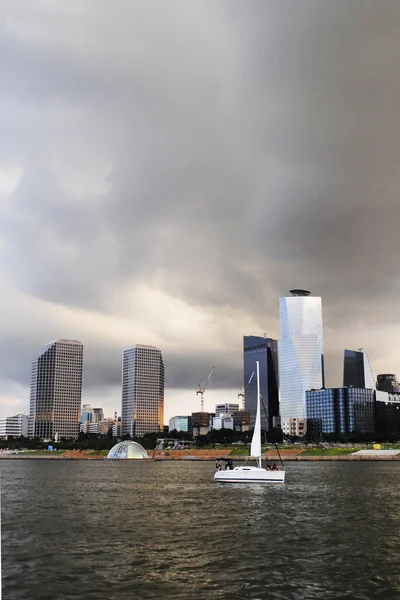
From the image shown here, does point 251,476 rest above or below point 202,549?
below

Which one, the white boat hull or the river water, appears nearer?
the river water

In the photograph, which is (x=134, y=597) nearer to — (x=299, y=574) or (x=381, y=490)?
(x=299, y=574)

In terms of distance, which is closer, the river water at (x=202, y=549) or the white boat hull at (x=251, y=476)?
the river water at (x=202, y=549)

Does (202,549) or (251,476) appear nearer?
(202,549)

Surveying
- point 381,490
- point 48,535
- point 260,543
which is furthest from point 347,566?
point 381,490
